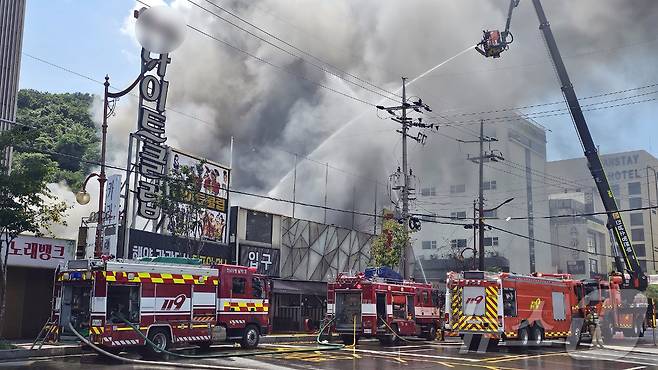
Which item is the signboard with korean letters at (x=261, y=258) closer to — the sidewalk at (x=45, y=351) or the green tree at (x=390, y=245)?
the green tree at (x=390, y=245)

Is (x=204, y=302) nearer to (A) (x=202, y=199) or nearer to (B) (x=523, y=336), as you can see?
(A) (x=202, y=199)

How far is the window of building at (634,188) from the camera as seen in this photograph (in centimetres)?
6844

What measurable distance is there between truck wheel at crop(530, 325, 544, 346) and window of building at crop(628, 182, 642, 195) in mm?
50407

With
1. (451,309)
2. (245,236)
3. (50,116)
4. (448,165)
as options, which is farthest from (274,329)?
(50,116)

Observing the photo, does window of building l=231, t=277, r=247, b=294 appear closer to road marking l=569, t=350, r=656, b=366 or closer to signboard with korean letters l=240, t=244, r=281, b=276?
signboard with korean letters l=240, t=244, r=281, b=276

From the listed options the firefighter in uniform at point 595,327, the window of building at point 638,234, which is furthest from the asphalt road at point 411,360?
the window of building at point 638,234

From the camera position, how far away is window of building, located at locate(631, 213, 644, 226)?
8556cm

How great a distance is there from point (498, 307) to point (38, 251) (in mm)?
16190

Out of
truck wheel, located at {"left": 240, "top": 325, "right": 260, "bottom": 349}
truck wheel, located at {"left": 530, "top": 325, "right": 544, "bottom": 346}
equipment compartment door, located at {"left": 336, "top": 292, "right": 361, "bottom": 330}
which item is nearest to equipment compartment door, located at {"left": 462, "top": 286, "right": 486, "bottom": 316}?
truck wheel, located at {"left": 530, "top": 325, "right": 544, "bottom": 346}

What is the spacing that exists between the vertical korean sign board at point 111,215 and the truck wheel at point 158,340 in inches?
261

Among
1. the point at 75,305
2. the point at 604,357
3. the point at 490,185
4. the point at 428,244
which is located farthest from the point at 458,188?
the point at 75,305

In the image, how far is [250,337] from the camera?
20719mm

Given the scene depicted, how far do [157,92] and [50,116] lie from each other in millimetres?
33177

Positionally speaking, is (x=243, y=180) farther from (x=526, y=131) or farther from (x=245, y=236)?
(x=526, y=131)
